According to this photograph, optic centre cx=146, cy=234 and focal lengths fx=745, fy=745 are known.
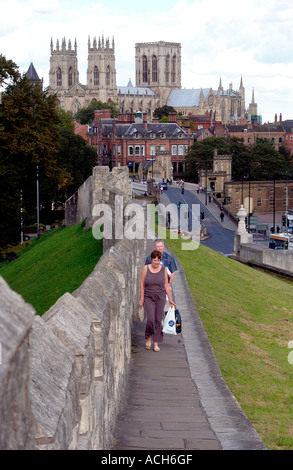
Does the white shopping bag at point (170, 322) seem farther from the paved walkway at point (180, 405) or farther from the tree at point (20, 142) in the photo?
the tree at point (20, 142)

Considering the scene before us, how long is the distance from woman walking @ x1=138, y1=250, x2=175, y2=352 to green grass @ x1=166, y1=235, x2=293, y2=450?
154 cm

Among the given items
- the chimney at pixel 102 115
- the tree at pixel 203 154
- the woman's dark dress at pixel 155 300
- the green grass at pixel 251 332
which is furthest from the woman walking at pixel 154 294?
the chimney at pixel 102 115

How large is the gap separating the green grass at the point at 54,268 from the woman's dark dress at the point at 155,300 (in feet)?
27.4

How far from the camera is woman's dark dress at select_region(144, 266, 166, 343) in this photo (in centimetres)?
988

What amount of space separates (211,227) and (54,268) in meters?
44.4

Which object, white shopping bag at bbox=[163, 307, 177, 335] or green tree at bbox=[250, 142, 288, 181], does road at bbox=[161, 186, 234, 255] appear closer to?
green tree at bbox=[250, 142, 288, 181]

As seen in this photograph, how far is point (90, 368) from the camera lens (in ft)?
16.2

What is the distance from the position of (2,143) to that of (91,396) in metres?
25.5

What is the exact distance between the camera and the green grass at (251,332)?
994 cm

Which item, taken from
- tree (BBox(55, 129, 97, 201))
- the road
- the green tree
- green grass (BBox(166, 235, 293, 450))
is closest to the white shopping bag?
green grass (BBox(166, 235, 293, 450))

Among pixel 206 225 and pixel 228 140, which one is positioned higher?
pixel 228 140
